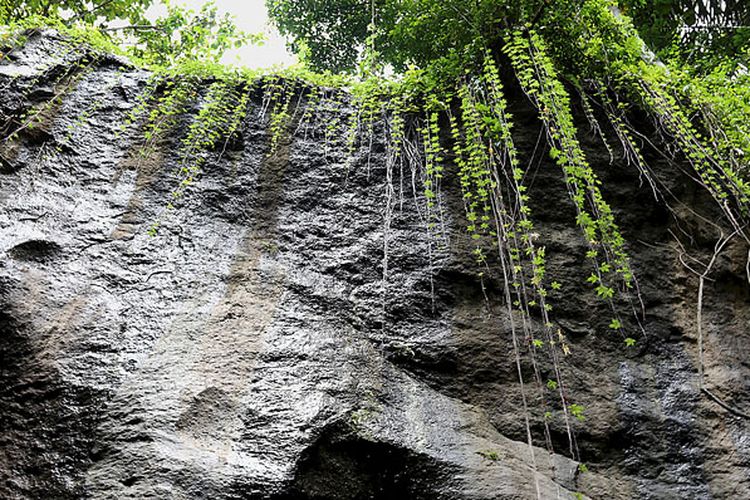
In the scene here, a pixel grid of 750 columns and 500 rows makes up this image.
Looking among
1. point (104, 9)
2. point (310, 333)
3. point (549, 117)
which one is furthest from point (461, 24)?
point (104, 9)

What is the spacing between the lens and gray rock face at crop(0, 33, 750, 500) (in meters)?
2.08

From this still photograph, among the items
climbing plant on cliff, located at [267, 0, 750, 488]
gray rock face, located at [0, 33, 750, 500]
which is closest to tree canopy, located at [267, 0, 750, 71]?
climbing plant on cliff, located at [267, 0, 750, 488]

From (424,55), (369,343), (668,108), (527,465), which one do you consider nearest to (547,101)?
(668,108)

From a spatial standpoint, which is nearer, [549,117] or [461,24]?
[549,117]

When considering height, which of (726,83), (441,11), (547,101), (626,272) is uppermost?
(441,11)

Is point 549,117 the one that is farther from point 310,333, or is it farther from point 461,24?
point 310,333

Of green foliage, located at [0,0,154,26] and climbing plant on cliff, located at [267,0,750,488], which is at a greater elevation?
green foliage, located at [0,0,154,26]

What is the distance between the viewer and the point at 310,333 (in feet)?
8.23

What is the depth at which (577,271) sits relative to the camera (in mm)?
2867

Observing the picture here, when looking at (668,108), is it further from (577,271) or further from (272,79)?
(272,79)

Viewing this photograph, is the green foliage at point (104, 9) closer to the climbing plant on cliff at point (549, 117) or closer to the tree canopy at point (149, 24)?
the tree canopy at point (149, 24)

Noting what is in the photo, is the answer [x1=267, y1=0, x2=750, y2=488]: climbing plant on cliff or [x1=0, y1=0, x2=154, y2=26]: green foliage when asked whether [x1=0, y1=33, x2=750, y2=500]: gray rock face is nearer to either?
[x1=267, y1=0, x2=750, y2=488]: climbing plant on cliff

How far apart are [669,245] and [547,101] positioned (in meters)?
1.06

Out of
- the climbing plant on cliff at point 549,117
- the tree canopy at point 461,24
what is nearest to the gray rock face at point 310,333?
the climbing plant on cliff at point 549,117
